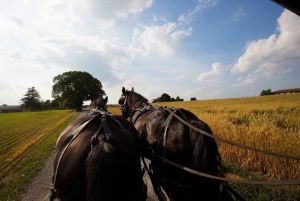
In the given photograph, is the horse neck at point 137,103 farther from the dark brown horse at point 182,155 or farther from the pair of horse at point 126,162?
the pair of horse at point 126,162

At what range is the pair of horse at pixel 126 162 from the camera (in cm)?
176

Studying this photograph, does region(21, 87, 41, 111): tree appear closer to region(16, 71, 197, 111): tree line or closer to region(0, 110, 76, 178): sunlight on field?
region(16, 71, 197, 111): tree line

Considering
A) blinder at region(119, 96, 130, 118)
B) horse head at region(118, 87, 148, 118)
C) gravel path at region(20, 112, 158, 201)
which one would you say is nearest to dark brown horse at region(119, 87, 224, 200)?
gravel path at region(20, 112, 158, 201)

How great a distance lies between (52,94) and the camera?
2077 inches

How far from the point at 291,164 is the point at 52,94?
60.4m

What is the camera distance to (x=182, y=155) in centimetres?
234

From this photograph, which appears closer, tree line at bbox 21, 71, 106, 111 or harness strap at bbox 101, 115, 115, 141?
harness strap at bbox 101, 115, 115, 141

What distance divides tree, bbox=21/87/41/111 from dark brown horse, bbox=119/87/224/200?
108 metres

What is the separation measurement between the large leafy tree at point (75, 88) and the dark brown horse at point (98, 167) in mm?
48878

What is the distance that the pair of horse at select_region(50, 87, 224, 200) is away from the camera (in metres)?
1.76

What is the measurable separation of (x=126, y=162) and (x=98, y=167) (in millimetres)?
399

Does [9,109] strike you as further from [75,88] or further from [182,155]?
[182,155]

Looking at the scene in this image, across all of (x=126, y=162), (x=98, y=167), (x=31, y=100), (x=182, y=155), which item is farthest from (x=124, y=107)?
(x=31, y=100)

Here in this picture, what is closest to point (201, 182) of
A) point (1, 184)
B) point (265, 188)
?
point (265, 188)
